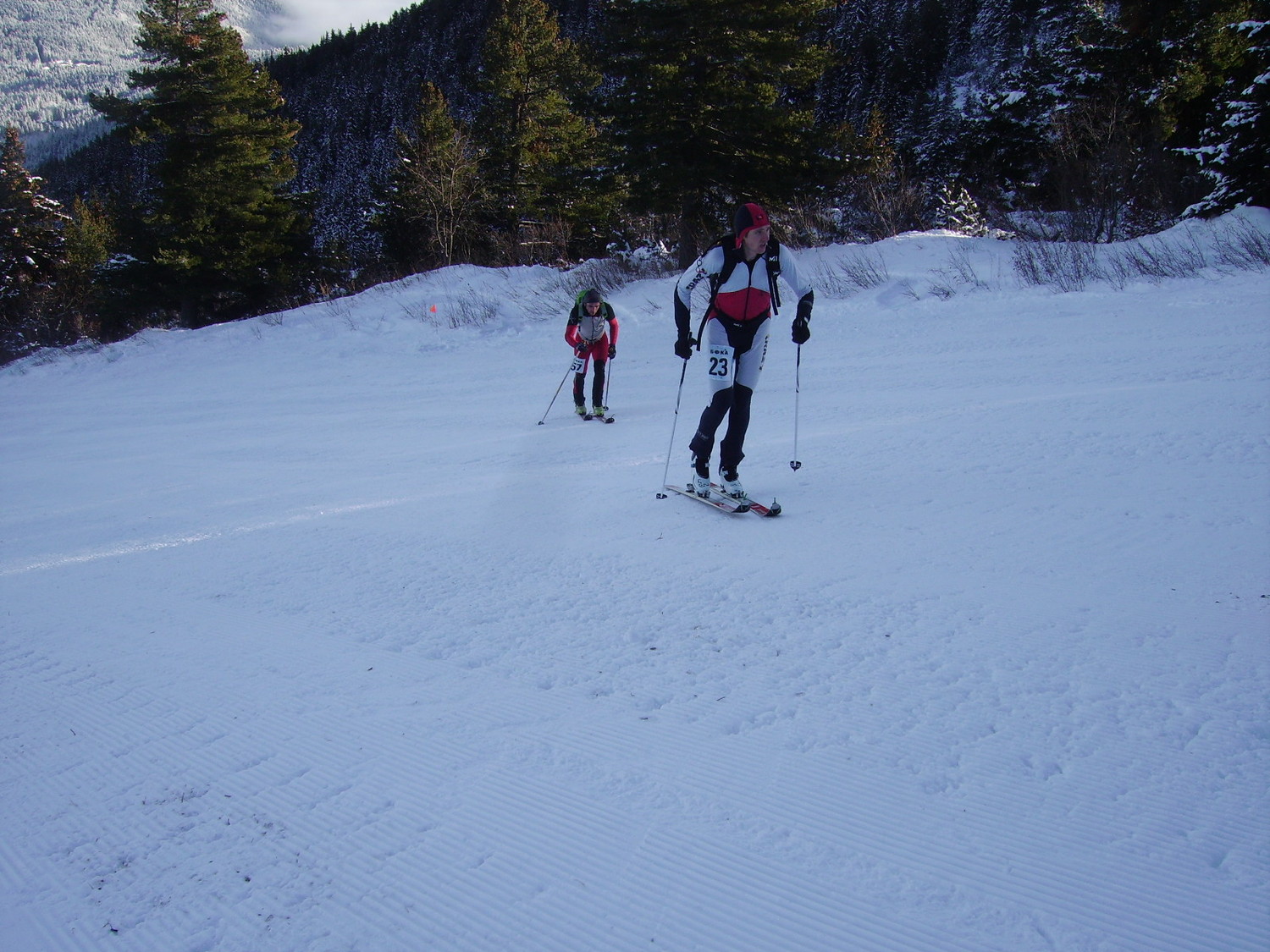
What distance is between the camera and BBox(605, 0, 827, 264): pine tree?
17469 millimetres

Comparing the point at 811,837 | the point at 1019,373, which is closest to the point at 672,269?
the point at 1019,373

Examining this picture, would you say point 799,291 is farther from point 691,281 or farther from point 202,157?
point 202,157

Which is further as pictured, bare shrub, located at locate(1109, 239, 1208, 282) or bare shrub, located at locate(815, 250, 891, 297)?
bare shrub, located at locate(815, 250, 891, 297)

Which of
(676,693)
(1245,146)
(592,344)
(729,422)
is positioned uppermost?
(1245,146)

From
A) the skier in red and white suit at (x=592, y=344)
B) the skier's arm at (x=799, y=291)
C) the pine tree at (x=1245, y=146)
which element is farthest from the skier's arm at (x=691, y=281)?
the pine tree at (x=1245, y=146)

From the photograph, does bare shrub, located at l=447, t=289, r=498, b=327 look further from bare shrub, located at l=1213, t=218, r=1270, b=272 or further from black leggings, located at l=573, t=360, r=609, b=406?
bare shrub, located at l=1213, t=218, r=1270, b=272

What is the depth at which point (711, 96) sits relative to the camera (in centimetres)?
1792

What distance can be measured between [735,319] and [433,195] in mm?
23239

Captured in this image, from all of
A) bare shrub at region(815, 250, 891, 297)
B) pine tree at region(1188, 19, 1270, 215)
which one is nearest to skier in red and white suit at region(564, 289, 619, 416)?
bare shrub at region(815, 250, 891, 297)

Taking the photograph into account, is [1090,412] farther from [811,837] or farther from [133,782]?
[133,782]

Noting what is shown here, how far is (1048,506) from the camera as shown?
486 cm

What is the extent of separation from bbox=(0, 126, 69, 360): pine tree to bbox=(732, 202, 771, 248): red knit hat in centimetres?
3954

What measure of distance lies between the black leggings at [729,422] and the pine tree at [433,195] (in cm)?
2172

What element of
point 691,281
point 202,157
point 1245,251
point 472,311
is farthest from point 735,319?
point 202,157
